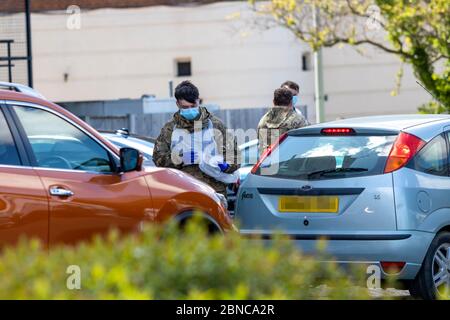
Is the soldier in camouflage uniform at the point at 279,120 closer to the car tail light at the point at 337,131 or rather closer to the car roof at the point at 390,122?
the car roof at the point at 390,122

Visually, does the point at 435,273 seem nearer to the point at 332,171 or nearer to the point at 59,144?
the point at 332,171

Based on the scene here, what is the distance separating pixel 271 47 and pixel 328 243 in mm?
25632

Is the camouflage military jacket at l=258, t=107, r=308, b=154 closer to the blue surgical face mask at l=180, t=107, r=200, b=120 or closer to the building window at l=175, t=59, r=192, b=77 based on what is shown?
the blue surgical face mask at l=180, t=107, r=200, b=120

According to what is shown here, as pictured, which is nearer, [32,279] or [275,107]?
[32,279]

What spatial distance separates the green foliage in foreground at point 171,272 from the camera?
388 centimetres

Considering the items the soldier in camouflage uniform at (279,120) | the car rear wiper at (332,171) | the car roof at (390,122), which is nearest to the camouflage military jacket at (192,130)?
the car roof at (390,122)

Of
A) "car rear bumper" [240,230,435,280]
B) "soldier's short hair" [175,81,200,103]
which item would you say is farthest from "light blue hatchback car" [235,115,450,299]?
"soldier's short hair" [175,81,200,103]

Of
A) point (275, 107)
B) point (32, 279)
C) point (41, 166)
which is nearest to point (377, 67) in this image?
point (275, 107)

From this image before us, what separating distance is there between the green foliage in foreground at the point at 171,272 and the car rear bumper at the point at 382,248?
3.93m

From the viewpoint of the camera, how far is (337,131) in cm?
902

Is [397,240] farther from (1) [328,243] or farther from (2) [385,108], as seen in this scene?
(2) [385,108]

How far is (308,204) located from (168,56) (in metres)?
25.8

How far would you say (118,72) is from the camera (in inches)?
1357
